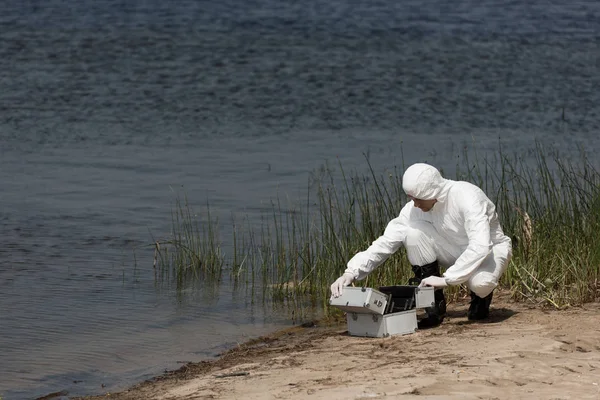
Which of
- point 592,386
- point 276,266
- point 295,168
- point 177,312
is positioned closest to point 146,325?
point 177,312

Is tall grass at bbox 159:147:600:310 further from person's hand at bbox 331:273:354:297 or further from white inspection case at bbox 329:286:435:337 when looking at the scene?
person's hand at bbox 331:273:354:297

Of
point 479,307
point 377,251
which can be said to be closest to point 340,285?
point 377,251

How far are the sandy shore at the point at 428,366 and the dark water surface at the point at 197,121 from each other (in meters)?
1.04

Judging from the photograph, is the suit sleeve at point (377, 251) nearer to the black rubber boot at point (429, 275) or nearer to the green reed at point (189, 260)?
the black rubber boot at point (429, 275)

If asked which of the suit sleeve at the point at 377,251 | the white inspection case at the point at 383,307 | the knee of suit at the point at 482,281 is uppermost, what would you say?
the suit sleeve at the point at 377,251

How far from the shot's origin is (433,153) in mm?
15859

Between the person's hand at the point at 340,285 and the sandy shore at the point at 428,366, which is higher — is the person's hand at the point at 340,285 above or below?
above

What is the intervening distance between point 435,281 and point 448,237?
0.41 m

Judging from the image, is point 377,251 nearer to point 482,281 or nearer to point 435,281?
point 435,281

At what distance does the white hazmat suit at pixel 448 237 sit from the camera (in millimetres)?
7539

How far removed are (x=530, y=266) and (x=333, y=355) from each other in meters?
2.37


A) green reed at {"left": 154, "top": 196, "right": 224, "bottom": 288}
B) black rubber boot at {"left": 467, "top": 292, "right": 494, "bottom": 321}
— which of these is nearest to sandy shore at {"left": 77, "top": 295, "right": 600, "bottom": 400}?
black rubber boot at {"left": 467, "top": 292, "right": 494, "bottom": 321}

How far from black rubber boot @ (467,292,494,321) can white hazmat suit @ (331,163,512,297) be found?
0.76ft

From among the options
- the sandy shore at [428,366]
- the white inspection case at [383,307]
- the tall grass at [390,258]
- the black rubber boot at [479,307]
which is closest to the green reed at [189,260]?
the tall grass at [390,258]
